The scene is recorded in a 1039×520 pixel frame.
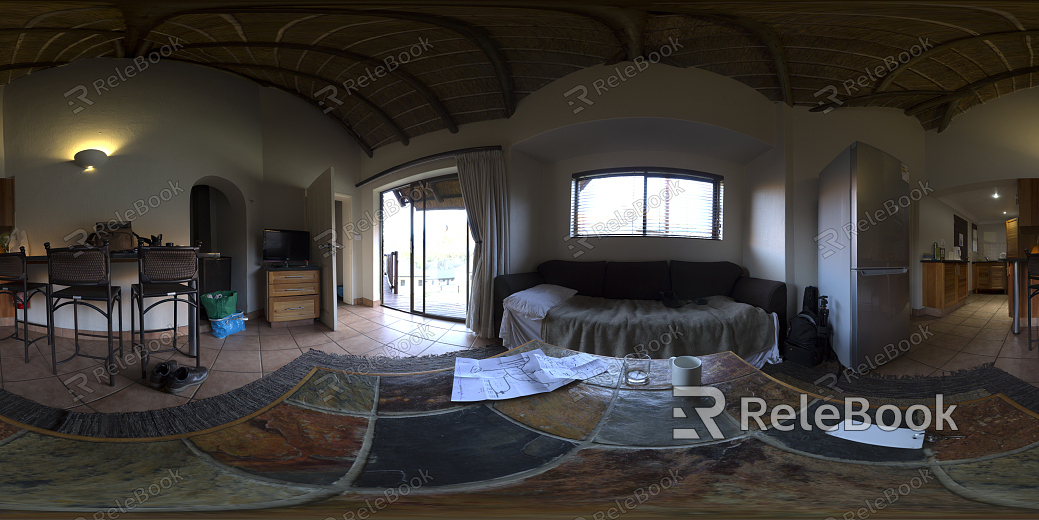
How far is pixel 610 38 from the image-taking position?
1.21 m

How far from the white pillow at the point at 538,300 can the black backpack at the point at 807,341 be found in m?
0.89

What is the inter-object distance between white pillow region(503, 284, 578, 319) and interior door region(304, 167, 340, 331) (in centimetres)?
189

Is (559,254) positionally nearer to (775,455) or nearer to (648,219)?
(648,219)

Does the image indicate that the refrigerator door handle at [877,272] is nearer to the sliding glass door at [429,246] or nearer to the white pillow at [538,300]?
the white pillow at [538,300]

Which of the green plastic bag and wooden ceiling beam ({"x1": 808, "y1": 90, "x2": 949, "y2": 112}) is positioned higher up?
wooden ceiling beam ({"x1": 808, "y1": 90, "x2": 949, "y2": 112})

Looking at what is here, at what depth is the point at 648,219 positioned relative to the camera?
6.63 feet

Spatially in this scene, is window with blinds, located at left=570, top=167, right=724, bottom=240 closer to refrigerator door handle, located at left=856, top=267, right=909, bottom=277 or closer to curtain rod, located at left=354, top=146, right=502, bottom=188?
refrigerator door handle, located at left=856, top=267, right=909, bottom=277

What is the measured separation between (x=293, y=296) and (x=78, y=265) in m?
1.51

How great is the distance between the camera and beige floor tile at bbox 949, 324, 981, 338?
3.29 ft

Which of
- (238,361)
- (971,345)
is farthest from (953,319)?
(238,361)

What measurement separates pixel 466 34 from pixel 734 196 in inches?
58.1

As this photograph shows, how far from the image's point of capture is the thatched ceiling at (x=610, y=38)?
592 millimetres

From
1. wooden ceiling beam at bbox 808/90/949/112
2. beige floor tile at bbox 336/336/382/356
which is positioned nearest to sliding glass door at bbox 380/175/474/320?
beige floor tile at bbox 336/336/382/356

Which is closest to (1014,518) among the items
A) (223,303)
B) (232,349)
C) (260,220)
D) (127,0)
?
(127,0)
